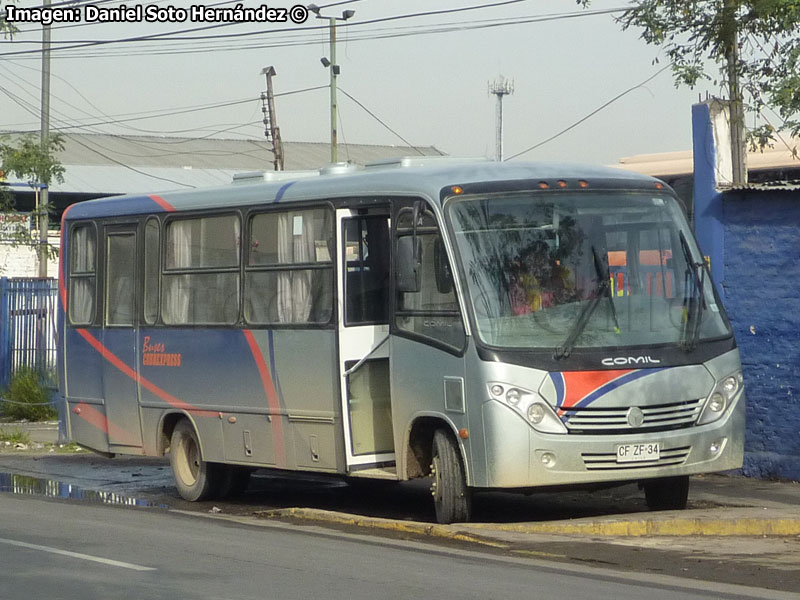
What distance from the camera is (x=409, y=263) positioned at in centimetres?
1184

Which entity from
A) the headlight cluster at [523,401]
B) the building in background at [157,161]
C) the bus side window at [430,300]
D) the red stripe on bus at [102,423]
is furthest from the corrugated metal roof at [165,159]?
the headlight cluster at [523,401]

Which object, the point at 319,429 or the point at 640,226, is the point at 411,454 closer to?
the point at 319,429

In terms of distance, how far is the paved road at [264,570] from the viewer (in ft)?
27.3

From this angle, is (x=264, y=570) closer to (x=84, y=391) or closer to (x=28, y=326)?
(x=84, y=391)

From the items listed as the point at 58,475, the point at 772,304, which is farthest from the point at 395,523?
the point at 58,475

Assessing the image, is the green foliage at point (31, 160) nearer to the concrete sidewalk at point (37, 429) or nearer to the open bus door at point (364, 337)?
the concrete sidewalk at point (37, 429)

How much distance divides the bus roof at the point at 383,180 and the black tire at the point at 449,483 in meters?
2.02

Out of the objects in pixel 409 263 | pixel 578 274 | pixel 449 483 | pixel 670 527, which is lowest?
pixel 670 527

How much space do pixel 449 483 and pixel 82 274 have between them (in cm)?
633

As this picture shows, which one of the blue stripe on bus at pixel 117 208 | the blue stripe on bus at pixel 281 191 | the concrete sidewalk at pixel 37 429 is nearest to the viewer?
the blue stripe on bus at pixel 281 191

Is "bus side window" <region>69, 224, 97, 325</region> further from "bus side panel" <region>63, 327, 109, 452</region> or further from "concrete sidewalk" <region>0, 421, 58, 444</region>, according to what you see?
"concrete sidewalk" <region>0, 421, 58, 444</region>

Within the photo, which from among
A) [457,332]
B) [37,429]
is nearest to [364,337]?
[457,332]

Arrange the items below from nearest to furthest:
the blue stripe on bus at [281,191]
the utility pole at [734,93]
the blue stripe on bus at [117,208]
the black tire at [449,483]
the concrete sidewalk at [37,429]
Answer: the black tire at [449,483]
the utility pole at [734,93]
the blue stripe on bus at [281,191]
the blue stripe on bus at [117,208]
the concrete sidewalk at [37,429]

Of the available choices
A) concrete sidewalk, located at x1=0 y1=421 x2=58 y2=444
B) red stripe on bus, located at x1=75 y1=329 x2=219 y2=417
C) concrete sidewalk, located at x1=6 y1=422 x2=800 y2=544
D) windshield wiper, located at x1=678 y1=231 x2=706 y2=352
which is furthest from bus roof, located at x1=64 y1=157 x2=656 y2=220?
concrete sidewalk, located at x1=0 y1=421 x2=58 y2=444
